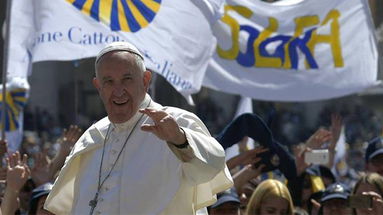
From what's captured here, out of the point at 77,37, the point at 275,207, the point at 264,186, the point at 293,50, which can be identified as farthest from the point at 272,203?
the point at 293,50

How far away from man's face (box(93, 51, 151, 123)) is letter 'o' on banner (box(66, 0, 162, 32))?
4.36 metres

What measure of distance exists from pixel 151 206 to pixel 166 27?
15.1 feet

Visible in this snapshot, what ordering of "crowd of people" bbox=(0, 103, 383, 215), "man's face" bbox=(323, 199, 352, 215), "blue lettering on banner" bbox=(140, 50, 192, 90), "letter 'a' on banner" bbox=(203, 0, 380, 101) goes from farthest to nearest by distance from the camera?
"letter 'a' on banner" bbox=(203, 0, 380, 101)
"blue lettering on banner" bbox=(140, 50, 192, 90)
"man's face" bbox=(323, 199, 352, 215)
"crowd of people" bbox=(0, 103, 383, 215)

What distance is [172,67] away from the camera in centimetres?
997

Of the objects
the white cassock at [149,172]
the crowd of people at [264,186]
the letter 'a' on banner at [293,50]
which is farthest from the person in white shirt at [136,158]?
the letter 'a' on banner at [293,50]

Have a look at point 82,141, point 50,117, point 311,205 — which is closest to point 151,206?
point 82,141

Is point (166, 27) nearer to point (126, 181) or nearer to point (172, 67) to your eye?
point (172, 67)

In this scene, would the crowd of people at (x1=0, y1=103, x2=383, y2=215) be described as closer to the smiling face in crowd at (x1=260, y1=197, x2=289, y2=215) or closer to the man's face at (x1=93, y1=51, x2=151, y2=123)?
the smiling face in crowd at (x1=260, y1=197, x2=289, y2=215)

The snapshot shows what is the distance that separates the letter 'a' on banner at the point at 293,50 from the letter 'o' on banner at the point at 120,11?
133 centimetres

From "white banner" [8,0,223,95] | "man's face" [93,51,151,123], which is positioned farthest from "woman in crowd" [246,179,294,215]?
"man's face" [93,51,151,123]

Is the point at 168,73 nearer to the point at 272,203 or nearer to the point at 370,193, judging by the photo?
the point at 272,203

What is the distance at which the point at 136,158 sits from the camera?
18.7ft

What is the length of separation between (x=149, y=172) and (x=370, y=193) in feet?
7.20

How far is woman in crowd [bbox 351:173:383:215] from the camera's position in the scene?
732cm
